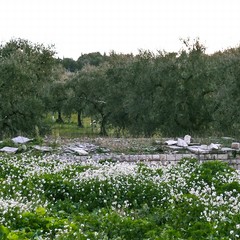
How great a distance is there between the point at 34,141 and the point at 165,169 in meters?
7.36

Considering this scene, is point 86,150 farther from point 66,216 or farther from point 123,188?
point 66,216

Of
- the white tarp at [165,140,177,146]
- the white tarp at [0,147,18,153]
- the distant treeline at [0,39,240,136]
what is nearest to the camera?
the white tarp at [0,147,18,153]

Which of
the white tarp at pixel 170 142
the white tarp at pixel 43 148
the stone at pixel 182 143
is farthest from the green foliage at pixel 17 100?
the stone at pixel 182 143

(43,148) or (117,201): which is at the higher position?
(43,148)

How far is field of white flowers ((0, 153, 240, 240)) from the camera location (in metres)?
6.54

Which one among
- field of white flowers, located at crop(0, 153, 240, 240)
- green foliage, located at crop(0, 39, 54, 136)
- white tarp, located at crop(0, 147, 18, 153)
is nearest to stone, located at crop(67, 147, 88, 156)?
white tarp, located at crop(0, 147, 18, 153)

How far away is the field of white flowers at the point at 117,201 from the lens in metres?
6.54

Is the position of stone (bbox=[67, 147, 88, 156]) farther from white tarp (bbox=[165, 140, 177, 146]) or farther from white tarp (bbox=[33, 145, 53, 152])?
white tarp (bbox=[165, 140, 177, 146])

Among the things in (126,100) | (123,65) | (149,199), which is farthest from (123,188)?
(123,65)

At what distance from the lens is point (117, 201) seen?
958 cm

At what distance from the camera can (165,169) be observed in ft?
37.2

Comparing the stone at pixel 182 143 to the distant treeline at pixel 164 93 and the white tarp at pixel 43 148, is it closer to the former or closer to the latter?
the white tarp at pixel 43 148

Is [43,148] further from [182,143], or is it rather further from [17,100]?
[17,100]

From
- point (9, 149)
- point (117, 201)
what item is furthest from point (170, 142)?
point (117, 201)
